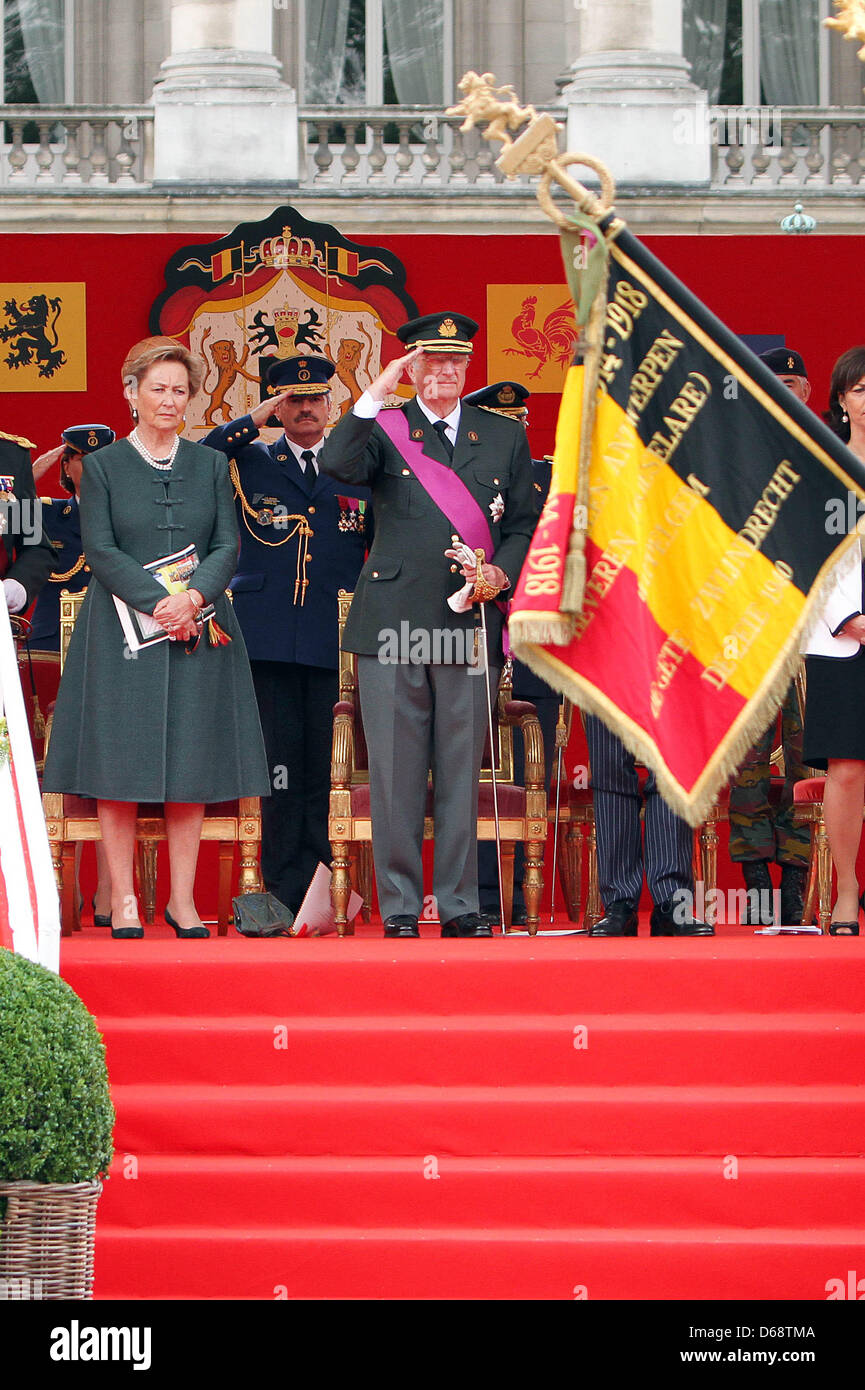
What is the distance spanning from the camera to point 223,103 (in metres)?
13.8

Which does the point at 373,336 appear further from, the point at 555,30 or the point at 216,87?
the point at 555,30

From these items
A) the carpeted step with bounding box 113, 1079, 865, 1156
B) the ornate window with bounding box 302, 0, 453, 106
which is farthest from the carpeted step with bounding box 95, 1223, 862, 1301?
the ornate window with bounding box 302, 0, 453, 106

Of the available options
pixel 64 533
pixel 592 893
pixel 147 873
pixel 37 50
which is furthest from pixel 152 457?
pixel 37 50

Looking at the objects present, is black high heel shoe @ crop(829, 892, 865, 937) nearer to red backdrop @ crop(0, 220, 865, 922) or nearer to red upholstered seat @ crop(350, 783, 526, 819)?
red upholstered seat @ crop(350, 783, 526, 819)

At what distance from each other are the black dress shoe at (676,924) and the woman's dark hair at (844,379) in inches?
61.1

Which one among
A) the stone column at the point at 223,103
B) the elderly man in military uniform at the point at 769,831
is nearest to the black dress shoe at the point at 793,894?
the elderly man in military uniform at the point at 769,831

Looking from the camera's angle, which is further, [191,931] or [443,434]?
[443,434]

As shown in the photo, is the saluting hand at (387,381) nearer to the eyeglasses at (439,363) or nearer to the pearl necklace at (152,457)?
the eyeglasses at (439,363)

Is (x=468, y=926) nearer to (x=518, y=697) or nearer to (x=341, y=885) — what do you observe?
(x=341, y=885)

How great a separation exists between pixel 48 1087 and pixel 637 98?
10.5 meters

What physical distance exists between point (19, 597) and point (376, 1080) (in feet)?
7.22

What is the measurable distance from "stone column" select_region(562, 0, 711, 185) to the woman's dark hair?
6783 mm

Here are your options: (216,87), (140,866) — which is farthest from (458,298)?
(140,866)

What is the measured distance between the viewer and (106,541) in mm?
6754
